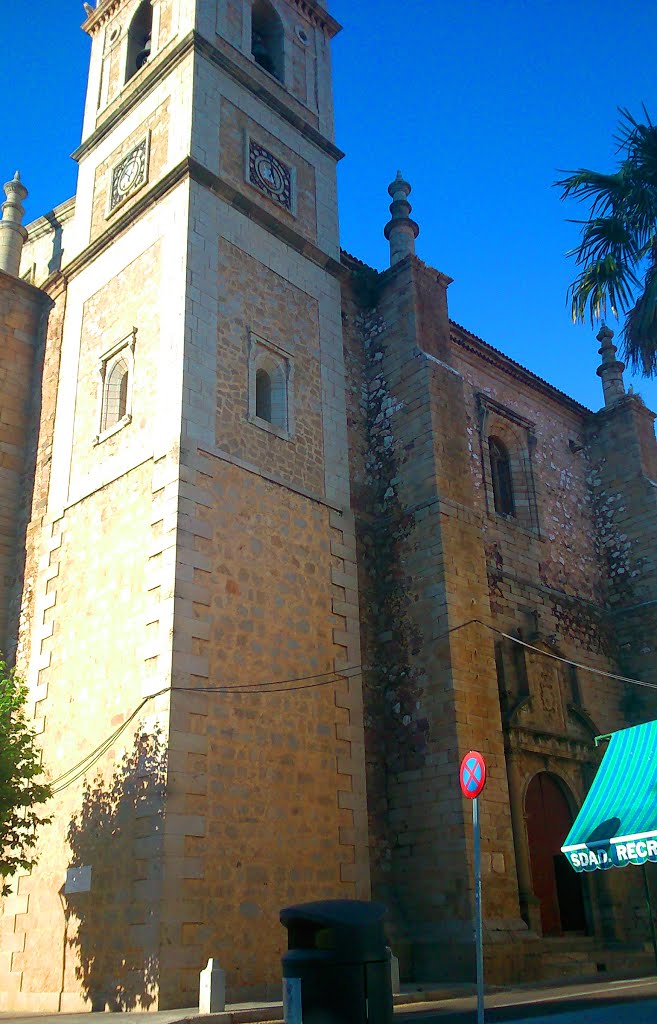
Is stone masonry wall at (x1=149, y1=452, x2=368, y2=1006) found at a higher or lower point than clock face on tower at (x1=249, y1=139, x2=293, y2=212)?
lower

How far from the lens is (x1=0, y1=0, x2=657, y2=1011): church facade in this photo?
1157cm

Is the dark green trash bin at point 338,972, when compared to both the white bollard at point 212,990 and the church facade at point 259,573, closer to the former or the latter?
the white bollard at point 212,990

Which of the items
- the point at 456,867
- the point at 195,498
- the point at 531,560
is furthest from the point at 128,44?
the point at 456,867

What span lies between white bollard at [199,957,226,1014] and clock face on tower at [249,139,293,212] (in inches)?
479

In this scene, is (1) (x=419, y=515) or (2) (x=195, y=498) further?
(1) (x=419, y=515)

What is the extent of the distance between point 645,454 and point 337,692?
37.4 feet

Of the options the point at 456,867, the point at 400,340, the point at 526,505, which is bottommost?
the point at 456,867

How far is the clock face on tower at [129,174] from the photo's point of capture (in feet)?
53.0

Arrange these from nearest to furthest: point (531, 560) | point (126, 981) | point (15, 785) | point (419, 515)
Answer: point (126, 981), point (15, 785), point (419, 515), point (531, 560)

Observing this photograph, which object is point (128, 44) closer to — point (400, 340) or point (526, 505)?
point (400, 340)

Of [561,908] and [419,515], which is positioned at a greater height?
[419,515]

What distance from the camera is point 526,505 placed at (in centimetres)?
1927

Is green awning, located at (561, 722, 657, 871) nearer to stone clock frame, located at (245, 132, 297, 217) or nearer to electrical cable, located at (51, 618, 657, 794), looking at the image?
electrical cable, located at (51, 618, 657, 794)

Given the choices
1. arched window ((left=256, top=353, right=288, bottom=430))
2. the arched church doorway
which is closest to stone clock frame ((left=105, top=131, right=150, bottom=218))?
arched window ((left=256, top=353, right=288, bottom=430))
